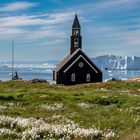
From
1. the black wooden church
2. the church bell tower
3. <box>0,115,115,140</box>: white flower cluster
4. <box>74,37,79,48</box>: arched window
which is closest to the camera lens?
<box>0,115,115,140</box>: white flower cluster

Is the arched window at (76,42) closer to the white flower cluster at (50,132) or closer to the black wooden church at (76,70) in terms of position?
the black wooden church at (76,70)

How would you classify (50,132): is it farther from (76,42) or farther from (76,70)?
(76,42)

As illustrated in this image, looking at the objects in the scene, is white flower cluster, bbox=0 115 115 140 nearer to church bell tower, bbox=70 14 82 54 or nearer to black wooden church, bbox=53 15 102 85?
black wooden church, bbox=53 15 102 85

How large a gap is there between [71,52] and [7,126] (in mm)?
75274

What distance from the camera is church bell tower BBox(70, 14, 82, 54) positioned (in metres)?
97.4

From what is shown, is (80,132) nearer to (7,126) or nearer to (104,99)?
(7,126)

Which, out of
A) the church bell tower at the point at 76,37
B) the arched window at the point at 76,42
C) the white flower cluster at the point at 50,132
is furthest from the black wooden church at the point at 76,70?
the white flower cluster at the point at 50,132

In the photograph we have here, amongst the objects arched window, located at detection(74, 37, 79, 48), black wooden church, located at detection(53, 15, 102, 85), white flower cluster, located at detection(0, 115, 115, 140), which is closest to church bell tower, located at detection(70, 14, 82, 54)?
arched window, located at detection(74, 37, 79, 48)

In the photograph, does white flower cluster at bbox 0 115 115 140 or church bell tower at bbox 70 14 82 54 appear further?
church bell tower at bbox 70 14 82 54

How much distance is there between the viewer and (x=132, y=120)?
25.9 m

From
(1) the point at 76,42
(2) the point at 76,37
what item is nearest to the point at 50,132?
(1) the point at 76,42

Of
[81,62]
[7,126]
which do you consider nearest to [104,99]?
[7,126]

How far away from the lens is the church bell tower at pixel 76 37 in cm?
9738

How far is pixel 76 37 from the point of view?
325 ft
